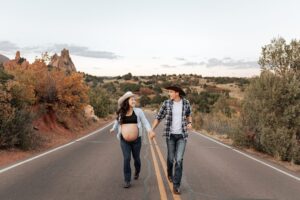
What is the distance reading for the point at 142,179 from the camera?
9.77 metres

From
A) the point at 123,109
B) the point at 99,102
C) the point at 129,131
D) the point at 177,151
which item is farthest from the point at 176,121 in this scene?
the point at 99,102

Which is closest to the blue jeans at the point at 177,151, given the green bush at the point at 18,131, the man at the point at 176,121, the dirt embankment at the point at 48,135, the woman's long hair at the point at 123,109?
the man at the point at 176,121

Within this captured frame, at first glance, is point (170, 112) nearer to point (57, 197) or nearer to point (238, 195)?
point (238, 195)

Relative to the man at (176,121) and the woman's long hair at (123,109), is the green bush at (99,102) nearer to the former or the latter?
the woman's long hair at (123,109)

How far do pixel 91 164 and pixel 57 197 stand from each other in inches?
172

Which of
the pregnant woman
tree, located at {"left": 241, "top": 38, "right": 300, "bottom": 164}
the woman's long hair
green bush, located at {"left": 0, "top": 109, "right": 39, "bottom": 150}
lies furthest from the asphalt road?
tree, located at {"left": 241, "top": 38, "right": 300, "bottom": 164}

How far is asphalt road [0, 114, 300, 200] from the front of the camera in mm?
8148

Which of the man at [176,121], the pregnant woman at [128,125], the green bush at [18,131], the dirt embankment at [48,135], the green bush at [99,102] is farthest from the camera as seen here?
the green bush at [99,102]

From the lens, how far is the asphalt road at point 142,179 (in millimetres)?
8148

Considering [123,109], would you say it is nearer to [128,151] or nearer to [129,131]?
[129,131]

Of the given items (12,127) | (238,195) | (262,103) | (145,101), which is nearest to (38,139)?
(12,127)

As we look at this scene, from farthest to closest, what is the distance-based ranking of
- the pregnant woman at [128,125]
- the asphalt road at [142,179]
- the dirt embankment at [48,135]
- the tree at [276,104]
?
the tree at [276,104]
the dirt embankment at [48,135]
the pregnant woman at [128,125]
the asphalt road at [142,179]

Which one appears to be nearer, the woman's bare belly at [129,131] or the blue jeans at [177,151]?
the blue jeans at [177,151]

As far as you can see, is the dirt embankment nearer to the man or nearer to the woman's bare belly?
the woman's bare belly
